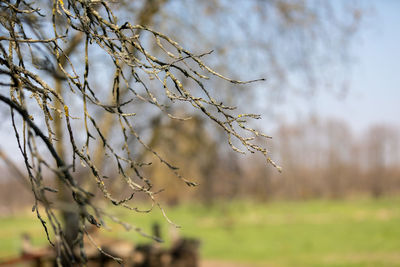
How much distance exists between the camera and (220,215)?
941 centimetres

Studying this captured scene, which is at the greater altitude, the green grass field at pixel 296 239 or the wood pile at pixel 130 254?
the green grass field at pixel 296 239

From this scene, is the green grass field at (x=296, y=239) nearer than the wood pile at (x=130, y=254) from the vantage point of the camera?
No

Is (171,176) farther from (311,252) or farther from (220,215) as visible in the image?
(311,252)

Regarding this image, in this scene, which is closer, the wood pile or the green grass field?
the wood pile

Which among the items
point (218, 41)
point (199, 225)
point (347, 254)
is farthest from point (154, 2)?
point (199, 225)

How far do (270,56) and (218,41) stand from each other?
946 millimetres

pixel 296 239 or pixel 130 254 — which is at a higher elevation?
pixel 296 239

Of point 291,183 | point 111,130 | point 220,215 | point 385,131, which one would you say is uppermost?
point 385,131

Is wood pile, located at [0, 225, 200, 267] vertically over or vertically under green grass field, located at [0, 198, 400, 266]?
under

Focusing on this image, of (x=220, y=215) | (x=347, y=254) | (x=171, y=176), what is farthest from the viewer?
(x=347, y=254)

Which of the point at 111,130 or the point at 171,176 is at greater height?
the point at 171,176

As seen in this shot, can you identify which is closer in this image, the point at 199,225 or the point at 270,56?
the point at 270,56

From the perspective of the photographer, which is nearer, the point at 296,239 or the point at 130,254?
the point at 130,254

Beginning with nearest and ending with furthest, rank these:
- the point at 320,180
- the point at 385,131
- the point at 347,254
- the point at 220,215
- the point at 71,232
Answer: the point at 71,232, the point at 220,215, the point at 347,254, the point at 320,180, the point at 385,131
